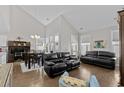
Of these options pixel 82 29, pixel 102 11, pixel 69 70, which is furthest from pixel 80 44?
pixel 102 11

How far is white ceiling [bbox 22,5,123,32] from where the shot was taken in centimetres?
211

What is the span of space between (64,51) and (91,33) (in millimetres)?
625

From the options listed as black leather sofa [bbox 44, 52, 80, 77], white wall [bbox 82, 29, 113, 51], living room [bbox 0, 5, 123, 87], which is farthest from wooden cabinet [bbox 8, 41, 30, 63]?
white wall [bbox 82, 29, 113, 51]

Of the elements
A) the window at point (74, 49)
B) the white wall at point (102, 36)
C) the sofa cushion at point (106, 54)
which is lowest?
the sofa cushion at point (106, 54)

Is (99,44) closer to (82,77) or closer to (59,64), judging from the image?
(82,77)

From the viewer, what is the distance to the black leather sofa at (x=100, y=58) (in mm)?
2168

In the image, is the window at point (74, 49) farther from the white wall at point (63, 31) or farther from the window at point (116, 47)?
the window at point (116, 47)

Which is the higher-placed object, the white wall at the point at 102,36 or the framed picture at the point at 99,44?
the white wall at the point at 102,36

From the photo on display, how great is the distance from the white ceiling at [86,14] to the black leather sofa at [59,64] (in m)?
0.60

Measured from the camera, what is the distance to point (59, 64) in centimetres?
250

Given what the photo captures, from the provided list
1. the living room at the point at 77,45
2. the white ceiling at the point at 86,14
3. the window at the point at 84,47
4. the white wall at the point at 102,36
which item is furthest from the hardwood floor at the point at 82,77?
the white ceiling at the point at 86,14

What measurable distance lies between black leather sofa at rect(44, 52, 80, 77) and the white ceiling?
603 mm

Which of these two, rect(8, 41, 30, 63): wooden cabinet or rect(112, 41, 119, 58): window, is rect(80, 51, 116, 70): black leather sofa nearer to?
rect(112, 41, 119, 58): window
